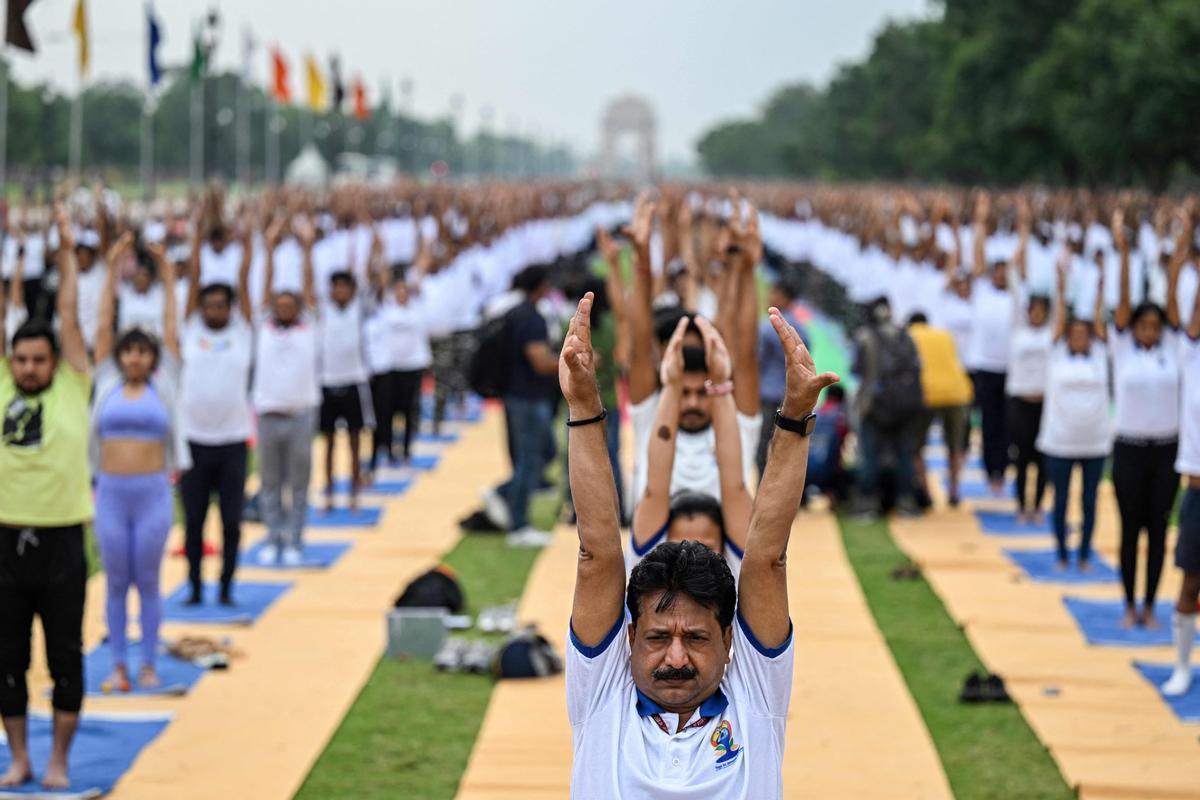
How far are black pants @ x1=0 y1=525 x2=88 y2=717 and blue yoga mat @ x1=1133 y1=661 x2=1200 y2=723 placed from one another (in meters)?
5.24

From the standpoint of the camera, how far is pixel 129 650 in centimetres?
1029

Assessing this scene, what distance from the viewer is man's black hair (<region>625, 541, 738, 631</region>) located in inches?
166

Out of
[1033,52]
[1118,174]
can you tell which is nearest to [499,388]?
[1118,174]

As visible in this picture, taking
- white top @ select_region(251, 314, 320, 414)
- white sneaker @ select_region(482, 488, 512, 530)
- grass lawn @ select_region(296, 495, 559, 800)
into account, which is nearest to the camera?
grass lawn @ select_region(296, 495, 559, 800)

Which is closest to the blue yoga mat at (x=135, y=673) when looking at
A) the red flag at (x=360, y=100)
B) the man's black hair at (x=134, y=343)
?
the man's black hair at (x=134, y=343)

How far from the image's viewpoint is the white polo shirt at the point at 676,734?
13.5ft

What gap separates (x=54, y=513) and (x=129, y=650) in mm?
2877

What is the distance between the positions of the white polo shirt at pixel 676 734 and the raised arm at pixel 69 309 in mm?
4221

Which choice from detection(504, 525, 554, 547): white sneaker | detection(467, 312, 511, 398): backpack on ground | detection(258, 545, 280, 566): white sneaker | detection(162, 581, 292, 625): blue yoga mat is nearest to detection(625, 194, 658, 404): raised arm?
detection(162, 581, 292, 625): blue yoga mat

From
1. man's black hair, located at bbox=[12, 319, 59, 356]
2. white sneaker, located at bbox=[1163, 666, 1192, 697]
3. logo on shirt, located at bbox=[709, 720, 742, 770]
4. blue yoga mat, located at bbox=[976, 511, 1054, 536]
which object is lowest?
blue yoga mat, located at bbox=[976, 511, 1054, 536]

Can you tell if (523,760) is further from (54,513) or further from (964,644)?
(964,644)

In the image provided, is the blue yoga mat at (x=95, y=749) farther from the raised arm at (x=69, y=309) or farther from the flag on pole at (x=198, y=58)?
the flag on pole at (x=198, y=58)

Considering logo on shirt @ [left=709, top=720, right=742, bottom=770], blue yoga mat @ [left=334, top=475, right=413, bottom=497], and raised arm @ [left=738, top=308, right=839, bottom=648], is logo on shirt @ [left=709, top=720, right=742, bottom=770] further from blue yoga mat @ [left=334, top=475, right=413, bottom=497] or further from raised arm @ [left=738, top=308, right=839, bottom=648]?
blue yoga mat @ [left=334, top=475, right=413, bottom=497]

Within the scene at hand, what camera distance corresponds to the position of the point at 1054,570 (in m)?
12.9
